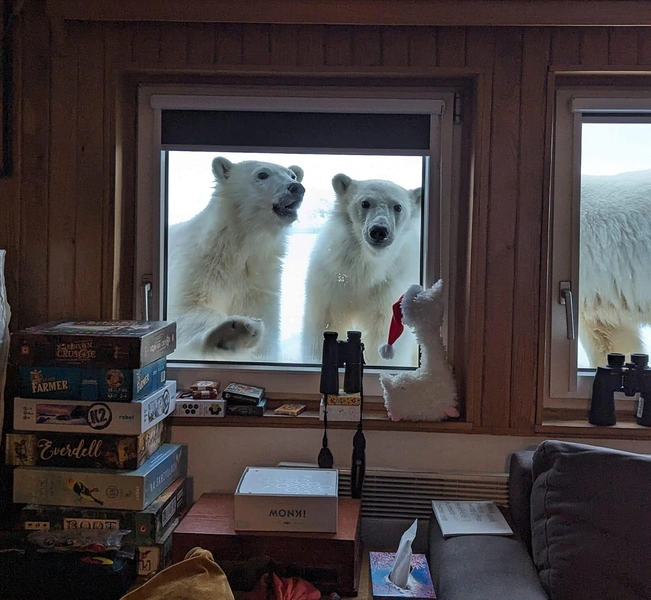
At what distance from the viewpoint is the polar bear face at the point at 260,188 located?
1774 mm

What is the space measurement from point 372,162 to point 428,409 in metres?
0.75

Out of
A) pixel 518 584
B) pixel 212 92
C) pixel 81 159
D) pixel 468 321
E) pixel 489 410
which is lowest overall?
pixel 518 584

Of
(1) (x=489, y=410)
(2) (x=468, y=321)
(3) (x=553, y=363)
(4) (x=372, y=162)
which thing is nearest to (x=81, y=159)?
(4) (x=372, y=162)

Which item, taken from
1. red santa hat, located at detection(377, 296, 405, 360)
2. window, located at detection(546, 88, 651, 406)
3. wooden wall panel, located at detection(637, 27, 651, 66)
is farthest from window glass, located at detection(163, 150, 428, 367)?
wooden wall panel, located at detection(637, 27, 651, 66)

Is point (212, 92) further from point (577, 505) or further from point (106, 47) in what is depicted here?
point (577, 505)

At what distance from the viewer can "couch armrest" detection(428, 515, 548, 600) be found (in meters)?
1.17

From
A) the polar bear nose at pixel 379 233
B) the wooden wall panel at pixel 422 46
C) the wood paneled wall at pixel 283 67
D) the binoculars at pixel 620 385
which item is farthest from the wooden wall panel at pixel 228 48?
the binoculars at pixel 620 385

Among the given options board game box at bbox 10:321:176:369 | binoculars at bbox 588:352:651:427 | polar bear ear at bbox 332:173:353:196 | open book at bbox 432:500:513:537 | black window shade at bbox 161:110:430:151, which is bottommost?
open book at bbox 432:500:513:537

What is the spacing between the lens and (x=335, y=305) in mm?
1802

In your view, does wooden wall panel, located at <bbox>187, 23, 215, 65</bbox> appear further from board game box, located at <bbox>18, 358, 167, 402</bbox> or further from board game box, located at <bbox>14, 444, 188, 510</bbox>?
board game box, located at <bbox>14, 444, 188, 510</bbox>

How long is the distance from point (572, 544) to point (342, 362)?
0.71 meters

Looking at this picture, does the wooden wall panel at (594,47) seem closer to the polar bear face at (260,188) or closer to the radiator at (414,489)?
the polar bear face at (260,188)

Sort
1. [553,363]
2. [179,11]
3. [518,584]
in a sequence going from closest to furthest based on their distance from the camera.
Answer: [518,584], [179,11], [553,363]

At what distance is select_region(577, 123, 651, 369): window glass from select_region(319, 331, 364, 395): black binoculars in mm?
679
